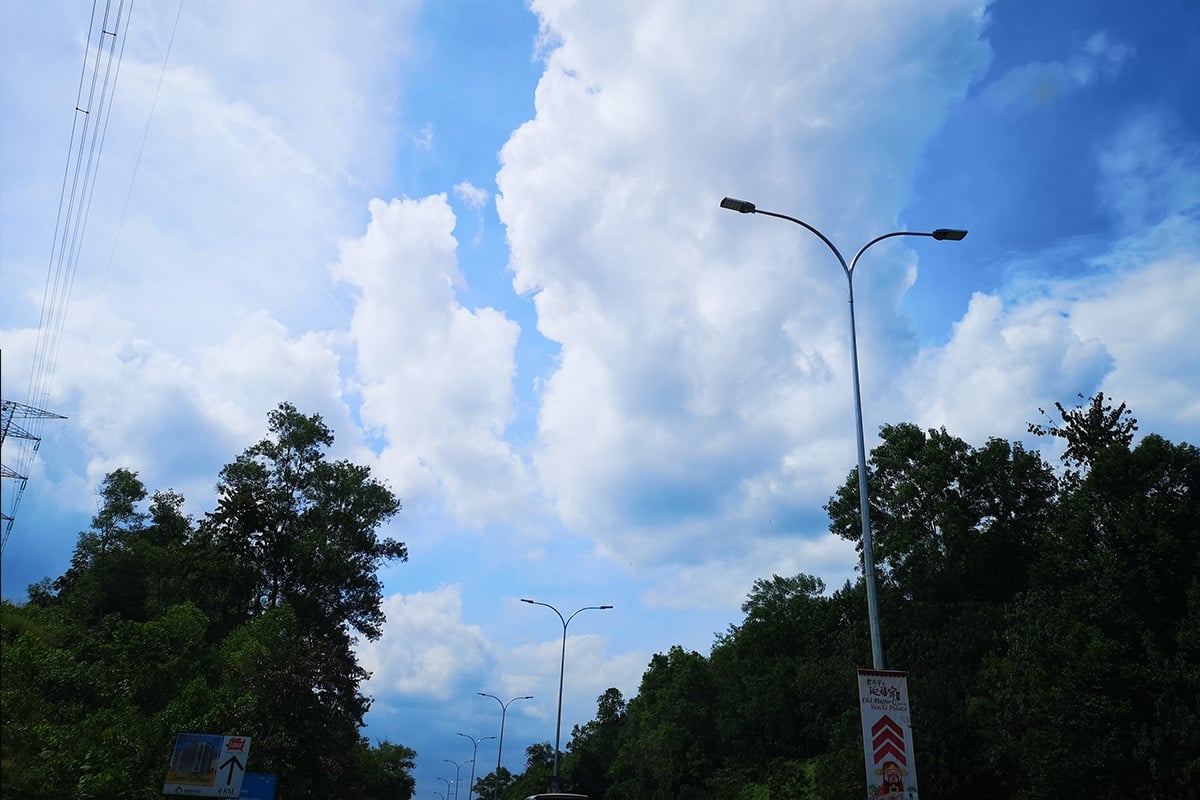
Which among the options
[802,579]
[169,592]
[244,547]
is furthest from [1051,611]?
[169,592]

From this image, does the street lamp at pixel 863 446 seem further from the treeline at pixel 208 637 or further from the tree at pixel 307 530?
the tree at pixel 307 530

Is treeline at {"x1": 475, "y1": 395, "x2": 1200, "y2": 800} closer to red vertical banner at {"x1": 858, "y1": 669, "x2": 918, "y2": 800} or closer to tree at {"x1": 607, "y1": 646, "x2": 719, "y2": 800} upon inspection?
tree at {"x1": 607, "y1": 646, "x2": 719, "y2": 800}

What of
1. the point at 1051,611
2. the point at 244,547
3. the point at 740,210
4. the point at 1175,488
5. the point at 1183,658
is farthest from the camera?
the point at 244,547

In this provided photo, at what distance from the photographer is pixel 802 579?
62.7 meters

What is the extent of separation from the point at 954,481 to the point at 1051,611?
13485 mm

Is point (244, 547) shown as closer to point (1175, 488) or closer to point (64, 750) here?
point (64, 750)

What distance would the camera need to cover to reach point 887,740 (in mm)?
13172

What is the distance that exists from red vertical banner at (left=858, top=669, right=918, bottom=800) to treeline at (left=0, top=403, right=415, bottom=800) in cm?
1888

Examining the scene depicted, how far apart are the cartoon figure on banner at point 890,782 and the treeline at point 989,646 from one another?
678 inches

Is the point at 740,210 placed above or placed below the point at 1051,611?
above

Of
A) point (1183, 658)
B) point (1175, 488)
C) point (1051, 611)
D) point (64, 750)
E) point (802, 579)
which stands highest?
point (802, 579)

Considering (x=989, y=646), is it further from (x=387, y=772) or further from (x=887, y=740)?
(x=387, y=772)

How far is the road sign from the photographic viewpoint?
79.4ft

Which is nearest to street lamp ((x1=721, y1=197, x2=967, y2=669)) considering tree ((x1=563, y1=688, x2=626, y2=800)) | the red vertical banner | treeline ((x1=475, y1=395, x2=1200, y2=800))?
the red vertical banner
